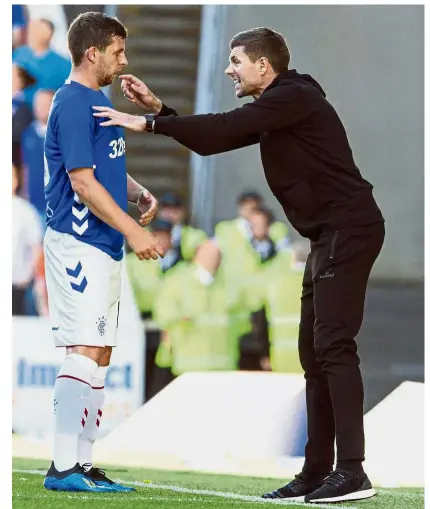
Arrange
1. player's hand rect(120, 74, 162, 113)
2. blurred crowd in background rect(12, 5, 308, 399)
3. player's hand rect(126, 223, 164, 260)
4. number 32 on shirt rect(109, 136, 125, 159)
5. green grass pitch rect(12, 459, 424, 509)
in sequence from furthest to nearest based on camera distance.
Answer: blurred crowd in background rect(12, 5, 308, 399) < player's hand rect(120, 74, 162, 113) < number 32 on shirt rect(109, 136, 125, 159) < player's hand rect(126, 223, 164, 260) < green grass pitch rect(12, 459, 424, 509)

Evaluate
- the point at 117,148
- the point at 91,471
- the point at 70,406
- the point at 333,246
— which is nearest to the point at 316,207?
the point at 333,246

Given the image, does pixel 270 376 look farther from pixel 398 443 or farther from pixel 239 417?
pixel 398 443

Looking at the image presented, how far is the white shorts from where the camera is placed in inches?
165

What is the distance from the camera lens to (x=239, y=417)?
7406 mm

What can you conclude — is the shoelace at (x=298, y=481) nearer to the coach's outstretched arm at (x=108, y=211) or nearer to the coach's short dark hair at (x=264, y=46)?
the coach's outstretched arm at (x=108, y=211)

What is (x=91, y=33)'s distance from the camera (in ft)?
14.0

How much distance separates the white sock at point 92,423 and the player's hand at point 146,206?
2.00 feet

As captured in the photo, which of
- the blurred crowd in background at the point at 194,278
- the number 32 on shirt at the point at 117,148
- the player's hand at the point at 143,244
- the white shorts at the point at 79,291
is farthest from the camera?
the blurred crowd in background at the point at 194,278

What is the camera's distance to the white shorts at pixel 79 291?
4.19 m

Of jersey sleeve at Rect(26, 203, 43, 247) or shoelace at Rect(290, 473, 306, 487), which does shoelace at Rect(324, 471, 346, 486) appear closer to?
shoelace at Rect(290, 473, 306, 487)

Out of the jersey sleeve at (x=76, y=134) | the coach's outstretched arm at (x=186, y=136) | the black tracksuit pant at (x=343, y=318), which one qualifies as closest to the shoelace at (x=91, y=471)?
the black tracksuit pant at (x=343, y=318)

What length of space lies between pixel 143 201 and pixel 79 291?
0.52 metres

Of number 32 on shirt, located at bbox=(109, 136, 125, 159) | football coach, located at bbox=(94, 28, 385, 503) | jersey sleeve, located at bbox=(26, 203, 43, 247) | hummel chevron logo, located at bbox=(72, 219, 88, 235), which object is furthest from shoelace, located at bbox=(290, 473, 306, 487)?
jersey sleeve, located at bbox=(26, 203, 43, 247)

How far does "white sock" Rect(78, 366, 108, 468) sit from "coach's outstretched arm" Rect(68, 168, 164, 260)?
59 cm
